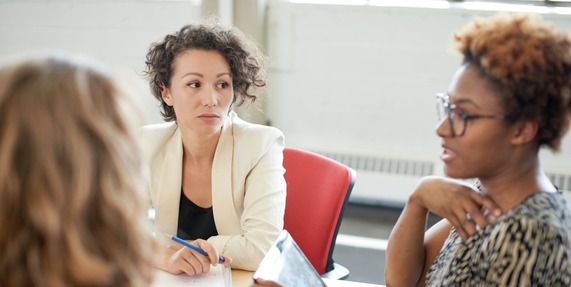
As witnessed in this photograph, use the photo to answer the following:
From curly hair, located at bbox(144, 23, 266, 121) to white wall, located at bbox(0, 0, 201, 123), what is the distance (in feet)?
5.96

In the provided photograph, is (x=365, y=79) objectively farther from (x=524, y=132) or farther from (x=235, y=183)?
(x=524, y=132)

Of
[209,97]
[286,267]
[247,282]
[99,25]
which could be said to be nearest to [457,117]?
[286,267]

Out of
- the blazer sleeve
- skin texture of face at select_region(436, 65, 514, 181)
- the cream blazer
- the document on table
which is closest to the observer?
skin texture of face at select_region(436, 65, 514, 181)

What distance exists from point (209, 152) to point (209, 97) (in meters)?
0.20

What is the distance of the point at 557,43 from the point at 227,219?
116 cm

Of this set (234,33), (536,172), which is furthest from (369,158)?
(536,172)

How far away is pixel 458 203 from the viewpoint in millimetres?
1521

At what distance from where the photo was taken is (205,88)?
2.20 m

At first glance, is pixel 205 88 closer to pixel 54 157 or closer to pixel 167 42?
pixel 167 42

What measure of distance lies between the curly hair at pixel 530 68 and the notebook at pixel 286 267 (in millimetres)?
576

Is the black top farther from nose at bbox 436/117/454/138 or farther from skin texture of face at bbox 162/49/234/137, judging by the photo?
nose at bbox 436/117/454/138

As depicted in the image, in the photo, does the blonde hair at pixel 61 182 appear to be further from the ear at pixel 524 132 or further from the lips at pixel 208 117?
the lips at pixel 208 117

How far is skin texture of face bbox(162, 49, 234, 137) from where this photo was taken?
2180 millimetres

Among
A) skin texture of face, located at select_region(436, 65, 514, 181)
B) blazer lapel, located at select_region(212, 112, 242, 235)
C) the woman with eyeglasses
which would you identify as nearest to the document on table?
blazer lapel, located at select_region(212, 112, 242, 235)
